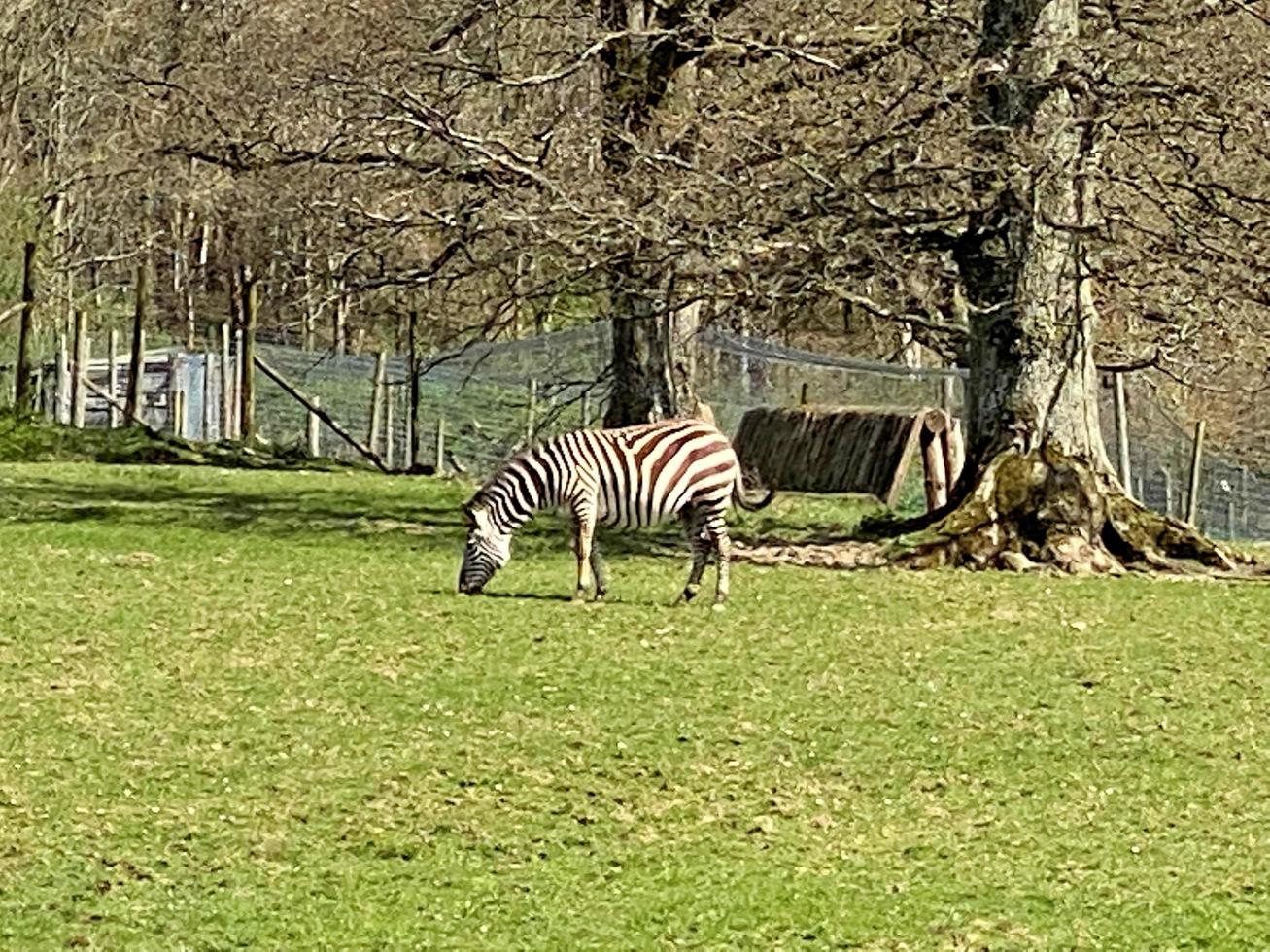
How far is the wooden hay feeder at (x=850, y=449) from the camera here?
21.1 meters

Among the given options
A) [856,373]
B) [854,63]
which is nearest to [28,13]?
[856,373]

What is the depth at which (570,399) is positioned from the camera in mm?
23891

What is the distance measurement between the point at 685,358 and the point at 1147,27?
591cm

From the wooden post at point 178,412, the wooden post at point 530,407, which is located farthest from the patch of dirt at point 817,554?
the wooden post at point 178,412

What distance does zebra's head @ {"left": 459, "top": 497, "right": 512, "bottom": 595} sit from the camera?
1395 centimetres

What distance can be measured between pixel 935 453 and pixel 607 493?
7.48 m

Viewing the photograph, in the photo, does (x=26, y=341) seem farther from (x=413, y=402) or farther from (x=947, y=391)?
(x=947, y=391)

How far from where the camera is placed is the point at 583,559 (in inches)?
539

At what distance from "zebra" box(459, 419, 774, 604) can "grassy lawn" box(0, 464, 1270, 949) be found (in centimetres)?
31

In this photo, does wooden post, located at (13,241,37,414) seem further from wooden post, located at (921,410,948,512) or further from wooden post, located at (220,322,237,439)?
wooden post, located at (921,410,948,512)

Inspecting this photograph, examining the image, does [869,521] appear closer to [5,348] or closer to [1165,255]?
[1165,255]

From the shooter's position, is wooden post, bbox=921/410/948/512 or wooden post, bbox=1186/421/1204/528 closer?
wooden post, bbox=921/410/948/512

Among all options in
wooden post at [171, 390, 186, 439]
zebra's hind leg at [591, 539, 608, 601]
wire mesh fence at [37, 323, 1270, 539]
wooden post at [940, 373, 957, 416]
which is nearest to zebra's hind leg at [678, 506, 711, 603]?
zebra's hind leg at [591, 539, 608, 601]

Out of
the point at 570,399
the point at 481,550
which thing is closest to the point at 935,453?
the point at 570,399
